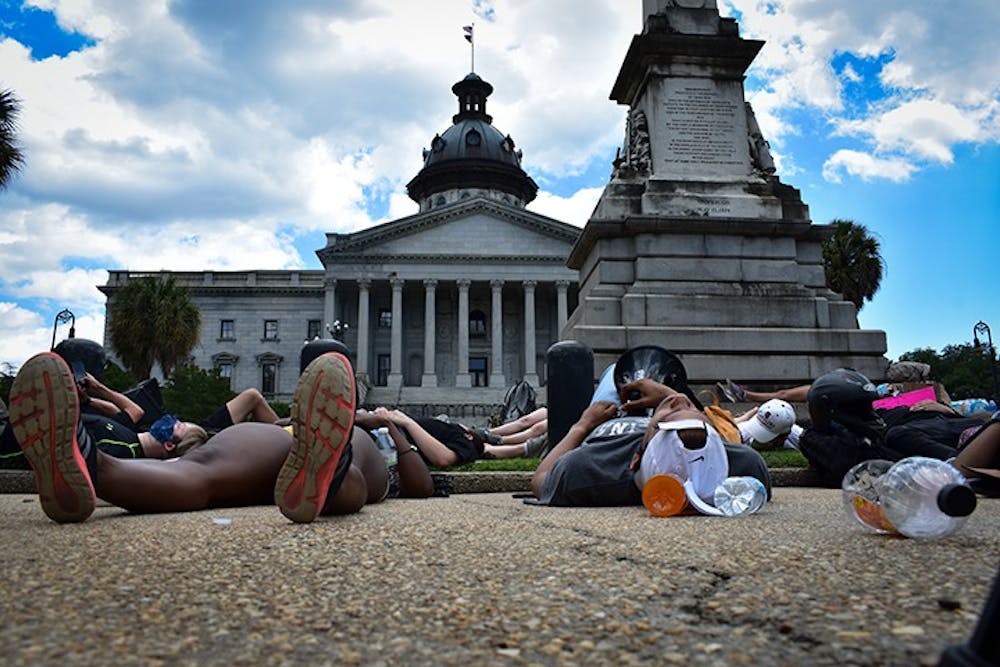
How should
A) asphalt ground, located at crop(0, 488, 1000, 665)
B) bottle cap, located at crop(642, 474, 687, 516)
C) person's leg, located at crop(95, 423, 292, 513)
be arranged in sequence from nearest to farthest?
1. asphalt ground, located at crop(0, 488, 1000, 665)
2. person's leg, located at crop(95, 423, 292, 513)
3. bottle cap, located at crop(642, 474, 687, 516)

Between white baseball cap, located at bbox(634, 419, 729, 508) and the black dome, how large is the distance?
204 feet

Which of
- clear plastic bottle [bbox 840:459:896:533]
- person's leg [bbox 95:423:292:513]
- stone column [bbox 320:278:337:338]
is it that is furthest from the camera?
stone column [bbox 320:278:337:338]

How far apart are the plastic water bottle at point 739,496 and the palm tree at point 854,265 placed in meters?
26.7

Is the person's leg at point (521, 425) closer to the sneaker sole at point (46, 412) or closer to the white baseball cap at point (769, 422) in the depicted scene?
the white baseball cap at point (769, 422)

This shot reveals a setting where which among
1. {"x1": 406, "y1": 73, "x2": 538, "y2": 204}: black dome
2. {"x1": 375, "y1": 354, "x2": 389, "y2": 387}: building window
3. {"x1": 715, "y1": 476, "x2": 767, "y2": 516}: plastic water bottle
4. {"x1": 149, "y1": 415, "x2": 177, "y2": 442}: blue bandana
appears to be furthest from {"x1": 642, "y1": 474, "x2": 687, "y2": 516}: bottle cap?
{"x1": 406, "y1": 73, "x2": 538, "y2": 204}: black dome

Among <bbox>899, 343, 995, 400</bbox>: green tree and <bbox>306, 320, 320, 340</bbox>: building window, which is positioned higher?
<bbox>306, 320, 320, 340</bbox>: building window

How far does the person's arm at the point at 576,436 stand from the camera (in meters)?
5.44

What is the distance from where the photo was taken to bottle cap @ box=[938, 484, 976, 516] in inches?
107

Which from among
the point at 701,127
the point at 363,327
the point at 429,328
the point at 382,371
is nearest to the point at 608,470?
the point at 701,127

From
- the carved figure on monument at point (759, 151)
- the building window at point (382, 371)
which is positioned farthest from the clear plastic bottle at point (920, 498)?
the building window at point (382, 371)

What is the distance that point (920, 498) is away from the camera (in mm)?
2969

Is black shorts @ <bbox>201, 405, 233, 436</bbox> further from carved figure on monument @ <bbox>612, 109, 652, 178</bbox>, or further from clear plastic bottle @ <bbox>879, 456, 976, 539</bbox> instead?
carved figure on monument @ <bbox>612, 109, 652, 178</bbox>

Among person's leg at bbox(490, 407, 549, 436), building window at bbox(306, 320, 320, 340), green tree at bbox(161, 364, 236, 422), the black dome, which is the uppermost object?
the black dome

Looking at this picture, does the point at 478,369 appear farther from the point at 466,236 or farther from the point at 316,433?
the point at 316,433
